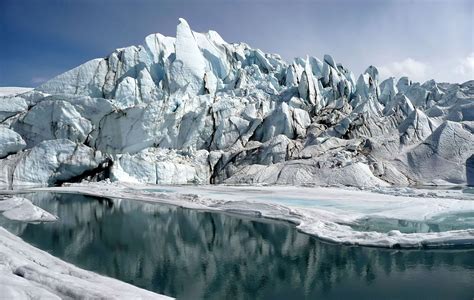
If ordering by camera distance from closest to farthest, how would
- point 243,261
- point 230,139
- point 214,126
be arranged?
1. point 243,261
2. point 230,139
3. point 214,126

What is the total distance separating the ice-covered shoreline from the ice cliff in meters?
6.66

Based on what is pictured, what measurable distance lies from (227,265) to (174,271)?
182 centimetres

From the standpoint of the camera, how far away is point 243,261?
13617 millimetres

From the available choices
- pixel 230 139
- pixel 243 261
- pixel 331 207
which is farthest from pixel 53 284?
pixel 230 139

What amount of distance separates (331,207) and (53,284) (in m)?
16.5

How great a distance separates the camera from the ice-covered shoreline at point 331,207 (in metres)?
15.2

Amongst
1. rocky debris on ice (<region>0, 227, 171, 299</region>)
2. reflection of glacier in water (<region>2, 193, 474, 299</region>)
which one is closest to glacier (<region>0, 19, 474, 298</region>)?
reflection of glacier in water (<region>2, 193, 474, 299</region>)

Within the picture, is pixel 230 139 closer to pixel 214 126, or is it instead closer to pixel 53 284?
pixel 214 126

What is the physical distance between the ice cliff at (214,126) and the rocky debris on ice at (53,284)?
25.6m

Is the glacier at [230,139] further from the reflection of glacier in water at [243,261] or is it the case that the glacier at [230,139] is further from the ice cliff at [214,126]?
the reflection of glacier in water at [243,261]

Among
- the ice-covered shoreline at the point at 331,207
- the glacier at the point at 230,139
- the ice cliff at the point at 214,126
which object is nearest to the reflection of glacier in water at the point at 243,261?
the ice-covered shoreline at the point at 331,207

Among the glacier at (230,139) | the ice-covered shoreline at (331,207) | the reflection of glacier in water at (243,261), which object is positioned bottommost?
the reflection of glacier in water at (243,261)

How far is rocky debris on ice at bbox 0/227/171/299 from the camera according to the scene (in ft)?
26.0

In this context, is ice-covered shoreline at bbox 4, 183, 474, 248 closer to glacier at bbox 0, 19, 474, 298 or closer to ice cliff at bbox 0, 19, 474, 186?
glacier at bbox 0, 19, 474, 298
